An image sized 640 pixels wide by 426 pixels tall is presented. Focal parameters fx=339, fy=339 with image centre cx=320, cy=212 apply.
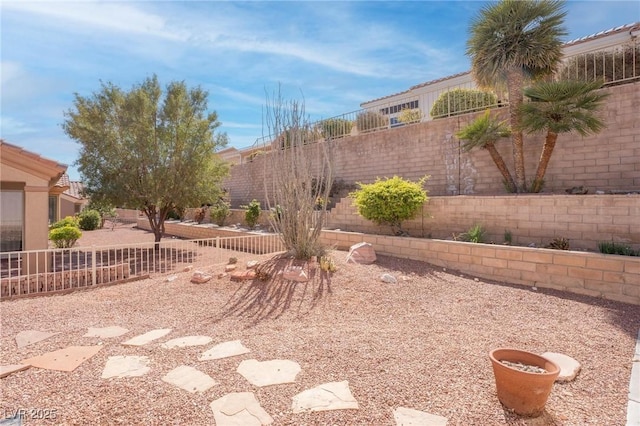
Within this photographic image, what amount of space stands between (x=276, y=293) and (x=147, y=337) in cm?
212

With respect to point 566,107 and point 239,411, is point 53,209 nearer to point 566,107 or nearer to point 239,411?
point 239,411

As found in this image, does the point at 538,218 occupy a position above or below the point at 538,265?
above

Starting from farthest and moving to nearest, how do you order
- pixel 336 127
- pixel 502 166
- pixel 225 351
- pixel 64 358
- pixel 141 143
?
pixel 336 127, pixel 141 143, pixel 502 166, pixel 225 351, pixel 64 358

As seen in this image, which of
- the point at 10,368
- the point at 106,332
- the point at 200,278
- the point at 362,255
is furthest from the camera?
the point at 362,255

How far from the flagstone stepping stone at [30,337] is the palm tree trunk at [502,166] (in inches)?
368

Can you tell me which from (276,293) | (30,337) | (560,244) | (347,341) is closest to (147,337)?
(30,337)

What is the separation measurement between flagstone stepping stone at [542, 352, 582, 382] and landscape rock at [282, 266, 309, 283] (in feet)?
12.4

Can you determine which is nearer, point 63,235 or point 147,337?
point 147,337

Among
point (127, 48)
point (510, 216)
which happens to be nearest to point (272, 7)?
point (127, 48)

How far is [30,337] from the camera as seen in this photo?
4180 mm

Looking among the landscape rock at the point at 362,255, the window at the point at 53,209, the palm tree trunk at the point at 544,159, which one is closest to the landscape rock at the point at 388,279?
the landscape rock at the point at 362,255

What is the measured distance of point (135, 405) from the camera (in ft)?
8.49

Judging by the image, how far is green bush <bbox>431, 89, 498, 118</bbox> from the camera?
9.79 meters

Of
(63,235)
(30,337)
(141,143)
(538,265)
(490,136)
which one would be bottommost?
(30,337)
